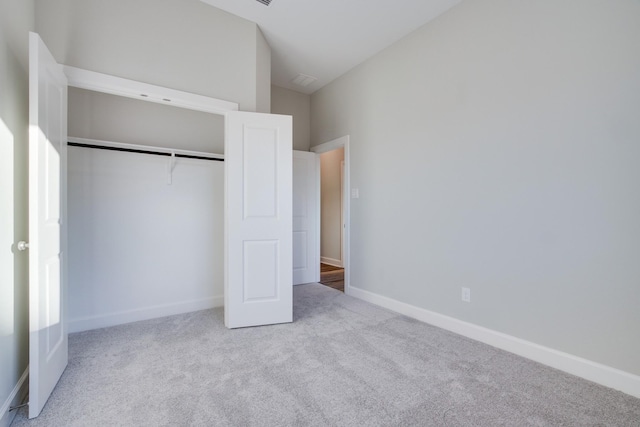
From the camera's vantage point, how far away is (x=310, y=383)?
1836mm

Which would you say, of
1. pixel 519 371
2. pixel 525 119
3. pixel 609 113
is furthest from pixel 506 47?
pixel 519 371

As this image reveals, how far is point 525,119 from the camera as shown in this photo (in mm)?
2238

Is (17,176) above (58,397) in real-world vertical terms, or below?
above

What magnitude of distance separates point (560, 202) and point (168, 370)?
2987mm

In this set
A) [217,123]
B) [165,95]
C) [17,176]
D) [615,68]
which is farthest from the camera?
[217,123]

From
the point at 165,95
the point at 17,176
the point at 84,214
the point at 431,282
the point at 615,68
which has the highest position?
the point at 165,95

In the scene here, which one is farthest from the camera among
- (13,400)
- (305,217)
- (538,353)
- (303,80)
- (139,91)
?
(305,217)

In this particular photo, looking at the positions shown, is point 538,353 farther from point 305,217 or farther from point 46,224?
point 46,224

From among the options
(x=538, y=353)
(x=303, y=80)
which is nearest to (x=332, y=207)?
(x=303, y=80)

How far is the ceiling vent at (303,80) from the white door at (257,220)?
66.7 inches

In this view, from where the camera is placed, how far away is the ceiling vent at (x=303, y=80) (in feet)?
13.8

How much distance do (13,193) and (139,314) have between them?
5.55 ft

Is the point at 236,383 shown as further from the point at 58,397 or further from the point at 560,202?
the point at 560,202

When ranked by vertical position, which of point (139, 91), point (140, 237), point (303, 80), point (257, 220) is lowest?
point (140, 237)
